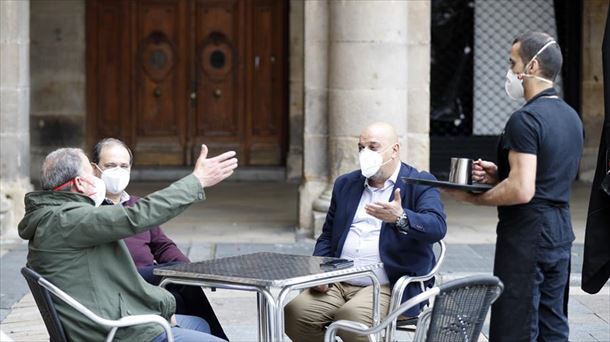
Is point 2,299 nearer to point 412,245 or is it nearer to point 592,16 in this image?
point 412,245

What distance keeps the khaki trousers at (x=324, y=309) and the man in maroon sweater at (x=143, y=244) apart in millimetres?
340

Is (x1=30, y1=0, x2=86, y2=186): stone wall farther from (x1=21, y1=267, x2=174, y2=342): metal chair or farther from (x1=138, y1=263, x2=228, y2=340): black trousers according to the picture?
(x1=21, y1=267, x2=174, y2=342): metal chair

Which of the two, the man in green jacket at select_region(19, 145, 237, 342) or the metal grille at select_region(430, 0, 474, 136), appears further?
the metal grille at select_region(430, 0, 474, 136)

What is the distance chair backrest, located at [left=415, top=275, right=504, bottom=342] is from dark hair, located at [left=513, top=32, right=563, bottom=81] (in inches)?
37.1

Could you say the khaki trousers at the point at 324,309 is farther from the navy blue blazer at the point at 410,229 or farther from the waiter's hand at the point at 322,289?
the navy blue blazer at the point at 410,229

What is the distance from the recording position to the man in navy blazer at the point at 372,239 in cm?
593

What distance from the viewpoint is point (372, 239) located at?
20.1ft

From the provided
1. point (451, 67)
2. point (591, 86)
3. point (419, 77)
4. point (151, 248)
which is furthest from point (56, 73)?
point (151, 248)

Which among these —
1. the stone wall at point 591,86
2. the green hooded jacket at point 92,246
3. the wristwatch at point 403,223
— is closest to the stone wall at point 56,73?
the stone wall at point 591,86

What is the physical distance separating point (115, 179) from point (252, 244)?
4823 mm

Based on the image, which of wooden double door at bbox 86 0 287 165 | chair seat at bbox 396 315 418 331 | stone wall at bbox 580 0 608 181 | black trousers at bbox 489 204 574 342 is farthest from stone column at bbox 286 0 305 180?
black trousers at bbox 489 204 574 342

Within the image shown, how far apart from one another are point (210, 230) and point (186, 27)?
15.0 feet

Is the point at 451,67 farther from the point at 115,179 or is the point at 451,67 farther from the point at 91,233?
the point at 91,233

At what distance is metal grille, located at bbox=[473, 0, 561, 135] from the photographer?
15031 mm
